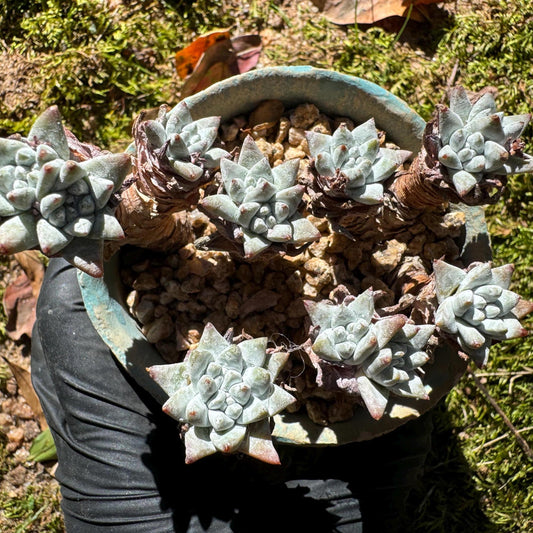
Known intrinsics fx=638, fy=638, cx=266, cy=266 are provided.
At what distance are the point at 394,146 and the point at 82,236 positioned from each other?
0.68 m

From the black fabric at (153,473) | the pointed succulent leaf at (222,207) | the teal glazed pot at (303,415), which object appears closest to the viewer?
the pointed succulent leaf at (222,207)

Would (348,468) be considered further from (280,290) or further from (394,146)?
(394,146)

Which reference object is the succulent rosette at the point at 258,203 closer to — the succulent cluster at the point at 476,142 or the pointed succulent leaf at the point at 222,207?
the pointed succulent leaf at the point at 222,207

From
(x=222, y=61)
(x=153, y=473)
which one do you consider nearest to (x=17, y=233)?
(x=153, y=473)

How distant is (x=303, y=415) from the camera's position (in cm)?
117

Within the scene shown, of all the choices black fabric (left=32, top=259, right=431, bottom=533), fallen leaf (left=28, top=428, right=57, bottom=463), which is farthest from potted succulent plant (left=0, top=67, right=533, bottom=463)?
fallen leaf (left=28, top=428, right=57, bottom=463)

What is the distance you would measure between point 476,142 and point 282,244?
0.95ft

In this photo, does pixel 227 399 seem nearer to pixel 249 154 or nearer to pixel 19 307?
pixel 249 154

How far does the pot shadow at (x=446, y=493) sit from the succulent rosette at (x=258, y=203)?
3.36ft

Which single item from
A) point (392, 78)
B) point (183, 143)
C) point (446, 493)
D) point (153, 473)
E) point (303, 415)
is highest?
point (183, 143)

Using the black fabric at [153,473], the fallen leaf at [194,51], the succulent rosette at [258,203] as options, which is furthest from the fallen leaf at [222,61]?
the succulent rosette at [258,203]

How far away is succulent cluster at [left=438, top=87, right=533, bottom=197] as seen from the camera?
841 mm

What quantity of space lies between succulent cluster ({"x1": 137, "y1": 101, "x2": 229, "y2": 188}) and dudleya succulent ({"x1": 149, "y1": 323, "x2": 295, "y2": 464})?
21cm

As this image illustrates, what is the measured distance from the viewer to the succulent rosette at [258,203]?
32.2 inches
